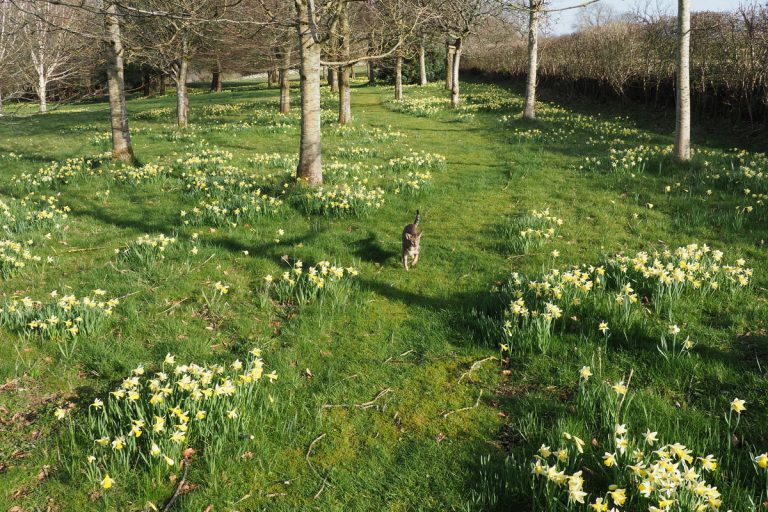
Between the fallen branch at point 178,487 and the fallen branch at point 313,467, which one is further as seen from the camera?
the fallen branch at point 313,467

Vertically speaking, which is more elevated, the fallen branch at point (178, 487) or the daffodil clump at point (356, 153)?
the daffodil clump at point (356, 153)

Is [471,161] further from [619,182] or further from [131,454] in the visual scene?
[131,454]

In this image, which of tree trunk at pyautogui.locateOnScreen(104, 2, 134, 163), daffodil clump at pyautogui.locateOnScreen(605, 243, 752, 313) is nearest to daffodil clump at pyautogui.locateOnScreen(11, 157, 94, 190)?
tree trunk at pyautogui.locateOnScreen(104, 2, 134, 163)

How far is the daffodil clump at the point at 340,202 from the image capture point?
795cm

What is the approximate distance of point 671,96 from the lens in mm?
20266

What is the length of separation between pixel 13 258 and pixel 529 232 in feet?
21.1

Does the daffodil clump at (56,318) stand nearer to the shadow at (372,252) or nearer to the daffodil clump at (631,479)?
the shadow at (372,252)

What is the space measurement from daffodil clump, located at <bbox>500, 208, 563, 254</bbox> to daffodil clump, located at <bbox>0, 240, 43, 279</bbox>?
236 inches

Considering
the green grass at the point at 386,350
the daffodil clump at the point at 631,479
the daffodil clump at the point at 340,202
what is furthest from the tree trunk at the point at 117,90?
the daffodil clump at the point at 631,479

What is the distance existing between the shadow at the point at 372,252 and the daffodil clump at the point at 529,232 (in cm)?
162

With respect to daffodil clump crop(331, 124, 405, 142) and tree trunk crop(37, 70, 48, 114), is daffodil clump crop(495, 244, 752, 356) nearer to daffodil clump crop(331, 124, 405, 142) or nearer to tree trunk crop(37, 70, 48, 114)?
tree trunk crop(37, 70, 48, 114)

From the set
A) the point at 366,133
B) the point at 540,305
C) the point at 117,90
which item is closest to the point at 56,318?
the point at 540,305

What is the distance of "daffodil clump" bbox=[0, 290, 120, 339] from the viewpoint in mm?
4371

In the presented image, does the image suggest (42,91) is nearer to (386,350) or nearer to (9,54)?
(9,54)
